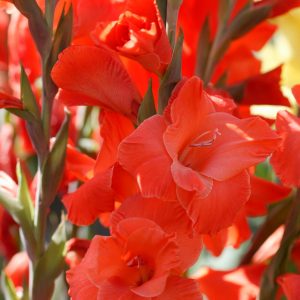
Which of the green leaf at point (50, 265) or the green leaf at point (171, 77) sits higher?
the green leaf at point (171, 77)

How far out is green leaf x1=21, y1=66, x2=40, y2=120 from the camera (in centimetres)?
75

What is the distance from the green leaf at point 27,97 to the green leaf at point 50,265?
0.11m

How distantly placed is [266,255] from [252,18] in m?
0.26

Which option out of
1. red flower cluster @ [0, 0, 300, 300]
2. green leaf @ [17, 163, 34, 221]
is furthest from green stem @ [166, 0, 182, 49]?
green leaf @ [17, 163, 34, 221]

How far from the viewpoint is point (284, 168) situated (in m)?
0.67

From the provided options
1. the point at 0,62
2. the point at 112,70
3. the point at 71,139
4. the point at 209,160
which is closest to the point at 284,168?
the point at 209,160

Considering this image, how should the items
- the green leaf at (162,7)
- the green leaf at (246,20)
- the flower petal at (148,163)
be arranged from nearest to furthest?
the flower petal at (148,163), the green leaf at (162,7), the green leaf at (246,20)

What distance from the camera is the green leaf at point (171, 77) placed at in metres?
0.69

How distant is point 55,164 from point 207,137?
0.18 m

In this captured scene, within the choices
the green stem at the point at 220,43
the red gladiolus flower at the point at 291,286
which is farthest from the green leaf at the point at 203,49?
the red gladiolus flower at the point at 291,286

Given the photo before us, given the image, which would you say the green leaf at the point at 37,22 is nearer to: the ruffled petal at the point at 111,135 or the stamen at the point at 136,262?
the ruffled petal at the point at 111,135

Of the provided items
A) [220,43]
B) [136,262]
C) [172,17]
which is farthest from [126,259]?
[220,43]

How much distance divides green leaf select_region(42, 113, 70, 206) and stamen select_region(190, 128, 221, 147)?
16 centimetres

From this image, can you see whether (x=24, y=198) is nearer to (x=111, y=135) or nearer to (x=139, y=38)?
(x=111, y=135)
